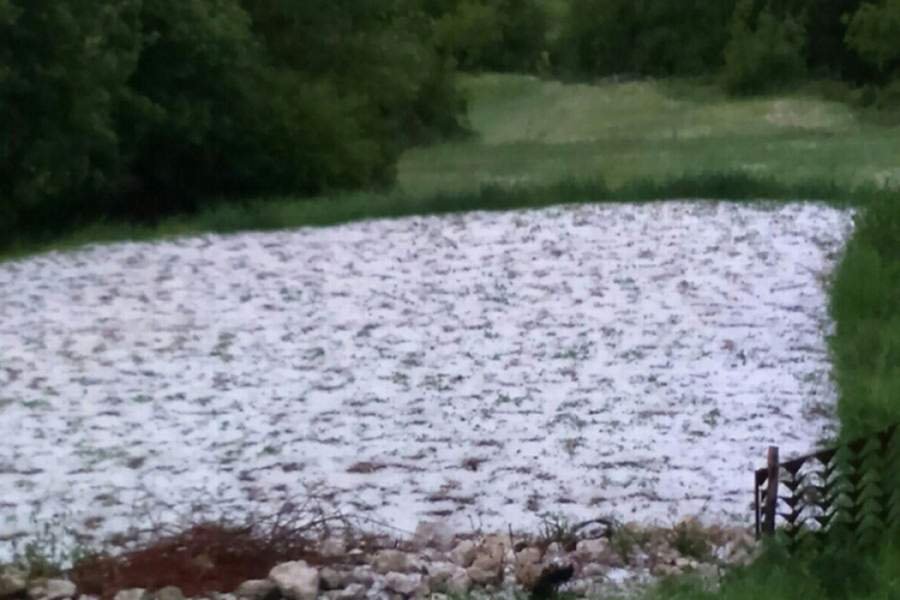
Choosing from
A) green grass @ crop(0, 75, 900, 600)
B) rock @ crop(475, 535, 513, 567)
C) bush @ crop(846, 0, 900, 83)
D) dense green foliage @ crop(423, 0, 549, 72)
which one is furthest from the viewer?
dense green foliage @ crop(423, 0, 549, 72)

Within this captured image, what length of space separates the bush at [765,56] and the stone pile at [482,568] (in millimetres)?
35269

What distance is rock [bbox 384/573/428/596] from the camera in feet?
18.2

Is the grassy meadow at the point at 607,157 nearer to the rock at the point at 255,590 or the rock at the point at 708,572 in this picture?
the rock at the point at 255,590

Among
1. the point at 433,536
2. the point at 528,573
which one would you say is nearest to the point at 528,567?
the point at 528,573

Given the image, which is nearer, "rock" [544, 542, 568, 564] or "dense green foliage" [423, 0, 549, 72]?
"rock" [544, 542, 568, 564]

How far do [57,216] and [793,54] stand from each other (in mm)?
27273

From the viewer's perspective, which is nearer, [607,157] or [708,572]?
[708,572]

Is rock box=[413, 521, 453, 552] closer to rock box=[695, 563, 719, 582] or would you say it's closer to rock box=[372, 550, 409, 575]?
rock box=[372, 550, 409, 575]

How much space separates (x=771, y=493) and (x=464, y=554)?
1.21 meters

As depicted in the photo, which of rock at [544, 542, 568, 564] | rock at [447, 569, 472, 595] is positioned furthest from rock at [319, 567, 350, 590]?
rock at [544, 542, 568, 564]

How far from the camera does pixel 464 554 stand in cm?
588

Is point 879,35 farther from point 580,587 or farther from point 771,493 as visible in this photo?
point 580,587

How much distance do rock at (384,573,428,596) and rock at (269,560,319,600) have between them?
0.29 m

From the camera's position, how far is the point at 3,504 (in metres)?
6.91
